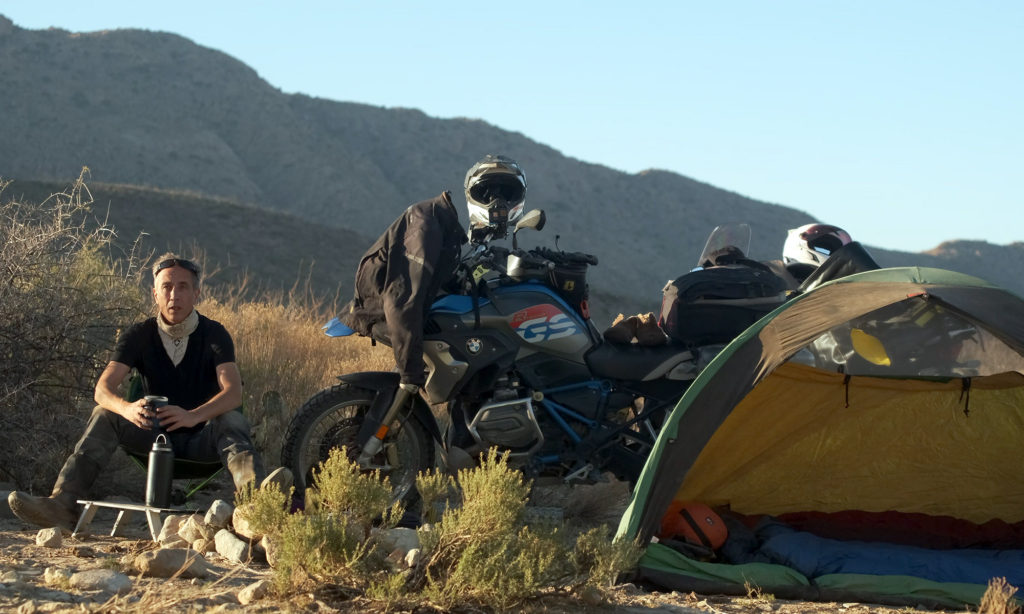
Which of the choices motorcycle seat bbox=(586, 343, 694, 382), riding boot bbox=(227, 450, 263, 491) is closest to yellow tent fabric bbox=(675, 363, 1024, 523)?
motorcycle seat bbox=(586, 343, 694, 382)

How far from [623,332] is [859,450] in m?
1.60

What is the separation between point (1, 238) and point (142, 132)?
45.7 metres

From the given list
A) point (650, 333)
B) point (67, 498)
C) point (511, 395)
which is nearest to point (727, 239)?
point (650, 333)

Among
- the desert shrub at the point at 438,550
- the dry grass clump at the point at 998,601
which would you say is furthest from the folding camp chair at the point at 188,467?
the dry grass clump at the point at 998,601

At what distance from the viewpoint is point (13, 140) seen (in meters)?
45.5

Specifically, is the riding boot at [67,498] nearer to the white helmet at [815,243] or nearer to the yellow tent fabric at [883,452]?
the yellow tent fabric at [883,452]

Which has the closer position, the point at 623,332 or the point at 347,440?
the point at 347,440

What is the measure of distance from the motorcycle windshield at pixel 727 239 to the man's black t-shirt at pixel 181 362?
2.83 meters

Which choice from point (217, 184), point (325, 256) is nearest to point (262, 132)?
point (217, 184)

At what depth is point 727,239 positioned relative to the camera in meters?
6.78

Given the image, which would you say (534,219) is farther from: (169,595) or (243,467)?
(169,595)

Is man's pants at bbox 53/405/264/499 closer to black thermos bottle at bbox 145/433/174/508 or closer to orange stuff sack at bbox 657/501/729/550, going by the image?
black thermos bottle at bbox 145/433/174/508

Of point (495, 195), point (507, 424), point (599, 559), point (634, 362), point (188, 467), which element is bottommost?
point (188, 467)

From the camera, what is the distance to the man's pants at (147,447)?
5.28 meters
